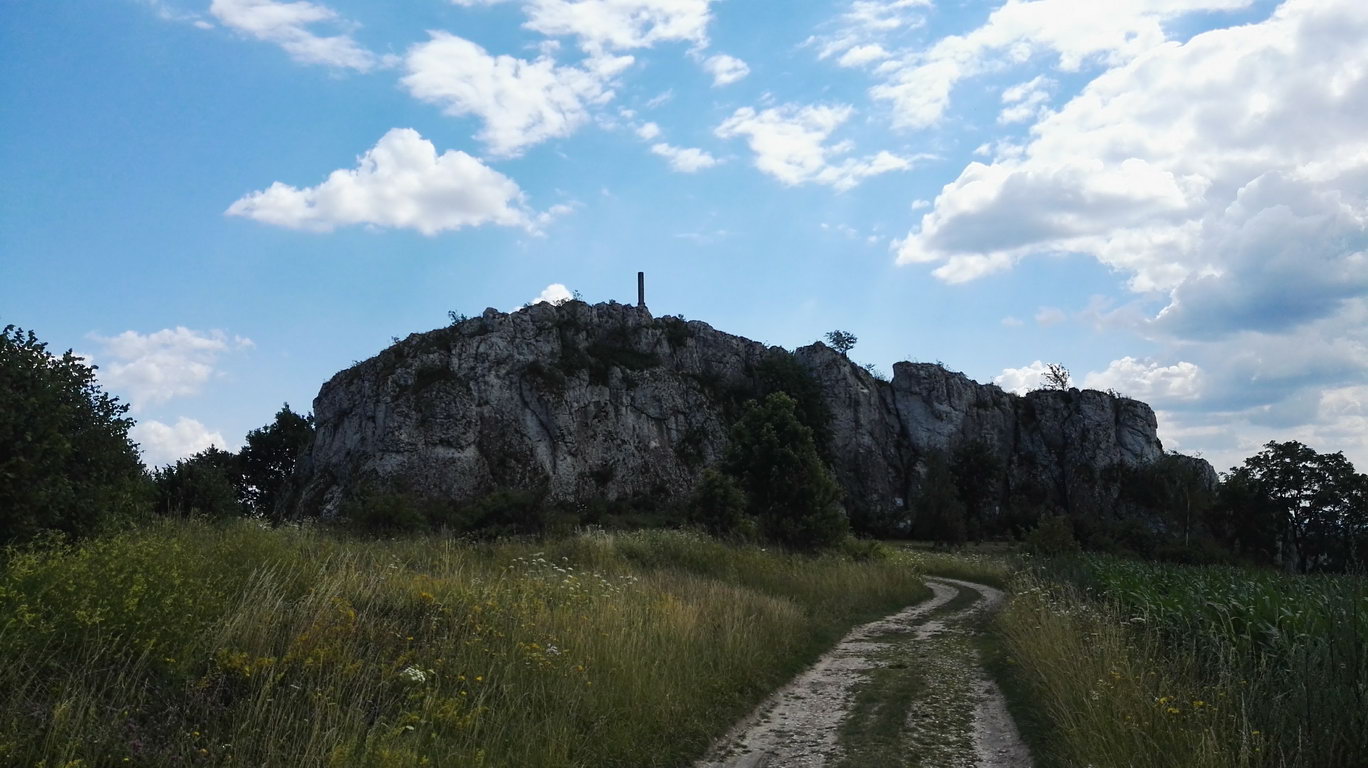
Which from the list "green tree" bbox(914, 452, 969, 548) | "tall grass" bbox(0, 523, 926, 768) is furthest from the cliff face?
"tall grass" bbox(0, 523, 926, 768)

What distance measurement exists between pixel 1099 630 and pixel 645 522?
1673 inches

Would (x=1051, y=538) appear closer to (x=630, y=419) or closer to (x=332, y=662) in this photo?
(x=332, y=662)

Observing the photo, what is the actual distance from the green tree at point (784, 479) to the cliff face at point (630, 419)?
70.8 ft

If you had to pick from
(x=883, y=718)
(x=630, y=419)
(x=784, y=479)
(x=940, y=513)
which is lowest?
(x=883, y=718)

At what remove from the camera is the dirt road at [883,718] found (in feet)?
23.3

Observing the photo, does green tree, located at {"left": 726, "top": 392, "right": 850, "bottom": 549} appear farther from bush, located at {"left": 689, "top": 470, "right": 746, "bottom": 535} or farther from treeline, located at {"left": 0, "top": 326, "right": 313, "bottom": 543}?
treeline, located at {"left": 0, "top": 326, "right": 313, "bottom": 543}

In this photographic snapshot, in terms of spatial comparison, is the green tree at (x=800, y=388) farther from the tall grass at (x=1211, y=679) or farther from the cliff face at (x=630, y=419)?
the tall grass at (x=1211, y=679)

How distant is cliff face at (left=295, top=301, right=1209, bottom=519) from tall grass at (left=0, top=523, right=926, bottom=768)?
39.2 meters

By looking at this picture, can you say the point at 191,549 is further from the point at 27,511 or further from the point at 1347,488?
the point at 1347,488

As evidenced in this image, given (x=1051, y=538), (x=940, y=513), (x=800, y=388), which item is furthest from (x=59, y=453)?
(x=800, y=388)

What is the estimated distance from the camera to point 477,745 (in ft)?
19.6

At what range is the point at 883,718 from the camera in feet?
27.7

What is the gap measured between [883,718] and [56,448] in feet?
26.9

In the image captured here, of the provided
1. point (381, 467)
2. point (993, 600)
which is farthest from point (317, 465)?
point (993, 600)
